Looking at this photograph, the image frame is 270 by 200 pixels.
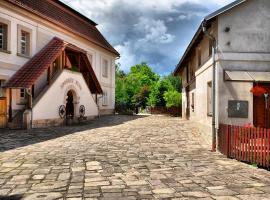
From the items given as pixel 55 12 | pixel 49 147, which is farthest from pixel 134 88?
pixel 49 147

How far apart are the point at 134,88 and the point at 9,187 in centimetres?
5736

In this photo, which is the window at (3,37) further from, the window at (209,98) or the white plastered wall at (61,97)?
the window at (209,98)

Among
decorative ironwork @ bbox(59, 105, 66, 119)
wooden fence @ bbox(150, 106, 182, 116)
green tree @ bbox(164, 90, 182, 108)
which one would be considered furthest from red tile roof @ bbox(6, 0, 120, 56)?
wooden fence @ bbox(150, 106, 182, 116)

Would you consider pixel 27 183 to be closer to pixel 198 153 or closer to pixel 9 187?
pixel 9 187

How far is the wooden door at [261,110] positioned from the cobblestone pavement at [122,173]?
3055 mm

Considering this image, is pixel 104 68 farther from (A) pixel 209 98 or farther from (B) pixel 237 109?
(B) pixel 237 109

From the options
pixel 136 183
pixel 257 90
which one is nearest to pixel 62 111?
pixel 257 90

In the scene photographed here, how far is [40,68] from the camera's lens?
18.4m

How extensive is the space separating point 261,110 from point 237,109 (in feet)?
3.94

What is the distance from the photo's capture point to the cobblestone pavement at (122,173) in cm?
585

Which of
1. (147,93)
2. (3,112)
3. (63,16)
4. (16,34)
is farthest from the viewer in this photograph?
(147,93)

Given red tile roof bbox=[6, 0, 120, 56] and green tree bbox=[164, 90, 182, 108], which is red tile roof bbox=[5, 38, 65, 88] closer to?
red tile roof bbox=[6, 0, 120, 56]

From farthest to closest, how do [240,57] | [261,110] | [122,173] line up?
[261,110] → [240,57] → [122,173]

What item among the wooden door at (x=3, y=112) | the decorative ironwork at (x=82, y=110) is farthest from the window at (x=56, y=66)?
the wooden door at (x=3, y=112)
